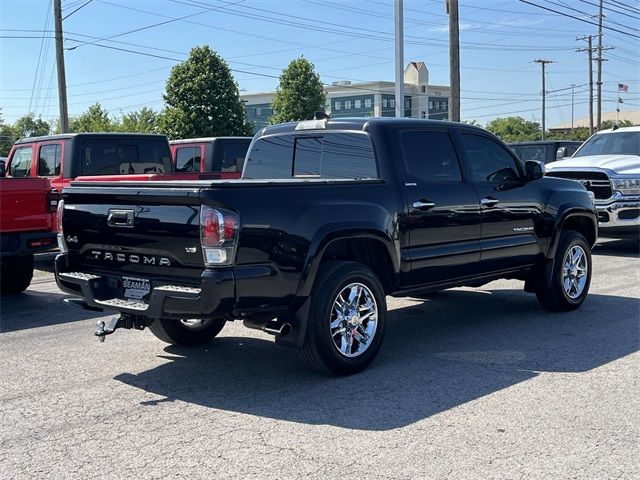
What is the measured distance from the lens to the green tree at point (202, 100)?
3859cm

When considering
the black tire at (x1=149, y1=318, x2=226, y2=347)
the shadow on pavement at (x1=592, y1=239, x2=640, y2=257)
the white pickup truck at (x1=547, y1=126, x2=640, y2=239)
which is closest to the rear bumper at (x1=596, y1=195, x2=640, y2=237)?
the white pickup truck at (x1=547, y1=126, x2=640, y2=239)

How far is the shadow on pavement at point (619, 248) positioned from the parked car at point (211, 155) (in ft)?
22.8

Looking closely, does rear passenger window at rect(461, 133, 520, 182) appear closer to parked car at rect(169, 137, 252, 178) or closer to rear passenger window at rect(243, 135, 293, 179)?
rear passenger window at rect(243, 135, 293, 179)

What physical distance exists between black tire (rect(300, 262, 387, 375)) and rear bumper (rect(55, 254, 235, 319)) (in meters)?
0.73

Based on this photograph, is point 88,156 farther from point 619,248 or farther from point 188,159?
point 619,248

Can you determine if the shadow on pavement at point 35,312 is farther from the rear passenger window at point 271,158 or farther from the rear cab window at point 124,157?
the rear cab window at point 124,157

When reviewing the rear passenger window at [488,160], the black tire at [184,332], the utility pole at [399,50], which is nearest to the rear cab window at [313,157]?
the rear passenger window at [488,160]

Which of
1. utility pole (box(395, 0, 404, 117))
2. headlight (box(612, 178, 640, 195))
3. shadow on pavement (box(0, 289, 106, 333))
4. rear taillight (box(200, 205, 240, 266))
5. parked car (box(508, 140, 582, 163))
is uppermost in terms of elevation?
utility pole (box(395, 0, 404, 117))

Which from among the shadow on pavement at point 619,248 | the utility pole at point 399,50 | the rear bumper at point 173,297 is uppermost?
the utility pole at point 399,50

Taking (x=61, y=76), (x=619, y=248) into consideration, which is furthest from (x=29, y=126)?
(x=619, y=248)

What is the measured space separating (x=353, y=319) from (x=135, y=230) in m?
1.77

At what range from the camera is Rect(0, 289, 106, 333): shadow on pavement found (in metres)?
8.02

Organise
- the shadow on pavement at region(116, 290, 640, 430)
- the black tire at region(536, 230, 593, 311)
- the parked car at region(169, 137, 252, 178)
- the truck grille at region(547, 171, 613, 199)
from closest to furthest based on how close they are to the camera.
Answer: the shadow on pavement at region(116, 290, 640, 430), the black tire at region(536, 230, 593, 311), the truck grille at region(547, 171, 613, 199), the parked car at region(169, 137, 252, 178)

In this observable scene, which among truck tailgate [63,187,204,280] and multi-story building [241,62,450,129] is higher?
multi-story building [241,62,450,129]
